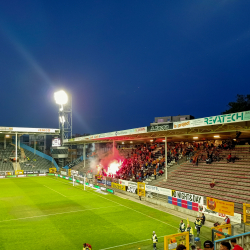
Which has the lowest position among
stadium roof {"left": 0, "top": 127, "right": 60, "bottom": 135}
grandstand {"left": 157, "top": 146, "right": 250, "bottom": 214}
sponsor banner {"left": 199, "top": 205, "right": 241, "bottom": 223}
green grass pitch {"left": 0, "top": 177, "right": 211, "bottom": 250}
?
green grass pitch {"left": 0, "top": 177, "right": 211, "bottom": 250}

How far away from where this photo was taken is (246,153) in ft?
78.7

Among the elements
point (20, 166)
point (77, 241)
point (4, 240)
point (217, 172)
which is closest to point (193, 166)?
point (217, 172)

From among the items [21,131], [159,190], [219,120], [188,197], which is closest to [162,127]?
[159,190]

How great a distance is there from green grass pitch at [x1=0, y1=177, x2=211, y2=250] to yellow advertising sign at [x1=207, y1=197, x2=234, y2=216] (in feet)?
6.39

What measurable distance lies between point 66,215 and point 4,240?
617cm

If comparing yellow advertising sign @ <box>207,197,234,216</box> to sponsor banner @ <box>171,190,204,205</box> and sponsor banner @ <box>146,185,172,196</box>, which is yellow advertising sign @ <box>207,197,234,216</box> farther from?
sponsor banner @ <box>146,185,172,196</box>

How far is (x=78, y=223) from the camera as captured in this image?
703 inches

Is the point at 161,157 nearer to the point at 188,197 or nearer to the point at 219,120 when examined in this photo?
the point at 188,197

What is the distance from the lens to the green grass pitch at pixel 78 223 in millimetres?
14141

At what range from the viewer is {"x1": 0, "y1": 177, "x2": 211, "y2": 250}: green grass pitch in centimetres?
1414

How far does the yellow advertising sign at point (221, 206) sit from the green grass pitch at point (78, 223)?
1948 millimetres

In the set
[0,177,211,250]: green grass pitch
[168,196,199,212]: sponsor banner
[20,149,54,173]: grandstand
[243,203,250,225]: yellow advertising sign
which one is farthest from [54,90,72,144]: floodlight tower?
[243,203,250,225]: yellow advertising sign

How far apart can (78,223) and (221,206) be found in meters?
10.8

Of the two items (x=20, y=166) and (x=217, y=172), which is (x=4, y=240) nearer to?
(x=217, y=172)
